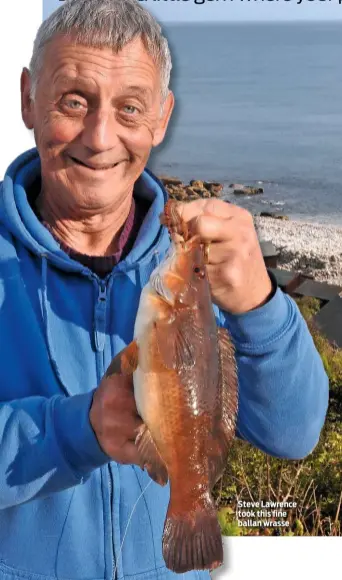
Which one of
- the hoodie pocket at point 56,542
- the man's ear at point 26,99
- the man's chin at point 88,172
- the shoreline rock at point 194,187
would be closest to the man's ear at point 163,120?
the man's chin at point 88,172

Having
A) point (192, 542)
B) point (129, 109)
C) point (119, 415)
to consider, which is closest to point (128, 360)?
point (119, 415)

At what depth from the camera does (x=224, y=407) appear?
1.33m

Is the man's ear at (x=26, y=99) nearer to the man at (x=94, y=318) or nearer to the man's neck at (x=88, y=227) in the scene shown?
the man at (x=94, y=318)

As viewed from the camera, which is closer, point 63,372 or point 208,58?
point 63,372

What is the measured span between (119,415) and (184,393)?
0.12m

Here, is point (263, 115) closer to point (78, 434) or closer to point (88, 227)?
point (88, 227)

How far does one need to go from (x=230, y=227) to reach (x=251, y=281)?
11cm

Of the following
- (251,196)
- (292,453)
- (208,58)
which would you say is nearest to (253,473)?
(251,196)

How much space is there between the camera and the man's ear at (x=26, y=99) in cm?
162

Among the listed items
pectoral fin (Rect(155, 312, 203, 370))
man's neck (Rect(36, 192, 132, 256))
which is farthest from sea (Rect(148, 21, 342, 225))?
pectoral fin (Rect(155, 312, 203, 370))

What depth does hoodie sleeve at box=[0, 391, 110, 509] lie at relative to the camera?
132 centimetres

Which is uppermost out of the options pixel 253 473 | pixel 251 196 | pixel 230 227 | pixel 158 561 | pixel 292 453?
pixel 230 227

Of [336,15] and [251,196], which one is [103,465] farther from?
[336,15]

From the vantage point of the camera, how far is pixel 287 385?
145cm
